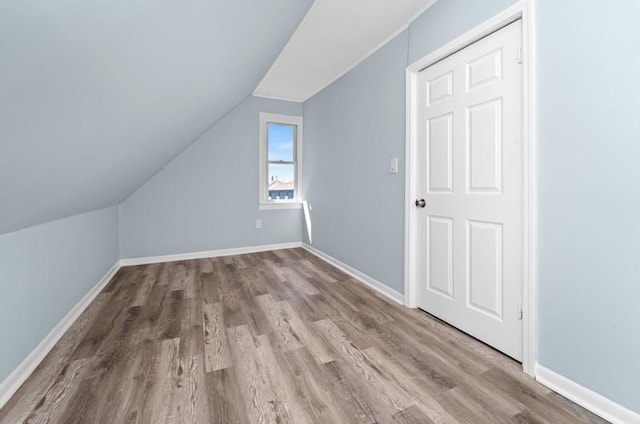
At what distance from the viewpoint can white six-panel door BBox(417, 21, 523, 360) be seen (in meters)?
1.51

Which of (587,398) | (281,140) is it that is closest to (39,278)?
(587,398)

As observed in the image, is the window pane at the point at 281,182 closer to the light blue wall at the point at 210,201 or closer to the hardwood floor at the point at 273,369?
the light blue wall at the point at 210,201

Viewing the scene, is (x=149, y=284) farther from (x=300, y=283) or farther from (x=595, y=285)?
(x=595, y=285)

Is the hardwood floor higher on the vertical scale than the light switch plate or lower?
lower

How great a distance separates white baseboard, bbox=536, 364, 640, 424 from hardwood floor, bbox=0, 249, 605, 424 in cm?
5

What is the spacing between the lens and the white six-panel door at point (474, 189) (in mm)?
1509

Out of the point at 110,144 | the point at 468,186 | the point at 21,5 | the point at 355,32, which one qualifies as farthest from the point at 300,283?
the point at 21,5

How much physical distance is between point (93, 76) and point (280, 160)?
3.56m

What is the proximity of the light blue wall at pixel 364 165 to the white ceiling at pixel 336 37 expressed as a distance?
0.12 metres

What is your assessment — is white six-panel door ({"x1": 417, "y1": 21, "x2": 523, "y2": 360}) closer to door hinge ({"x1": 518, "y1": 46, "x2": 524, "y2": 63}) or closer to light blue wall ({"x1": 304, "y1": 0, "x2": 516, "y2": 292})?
door hinge ({"x1": 518, "y1": 46, "x2": 524, "y2": 63})

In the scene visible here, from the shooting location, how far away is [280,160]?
4.27 metres

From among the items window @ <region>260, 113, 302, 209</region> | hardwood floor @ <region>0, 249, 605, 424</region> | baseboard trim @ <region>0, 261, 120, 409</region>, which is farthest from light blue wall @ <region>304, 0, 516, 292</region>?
baseboard trim @ <region>0, 261, 120, 409</region>

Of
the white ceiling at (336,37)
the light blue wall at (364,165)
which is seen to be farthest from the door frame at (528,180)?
the light blue wall at (364,165)

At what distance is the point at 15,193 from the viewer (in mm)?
967
